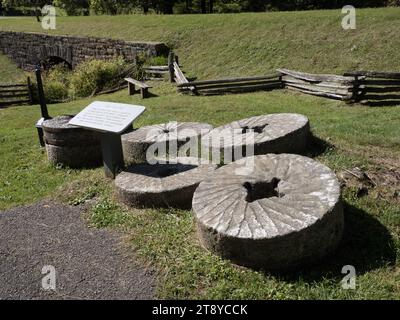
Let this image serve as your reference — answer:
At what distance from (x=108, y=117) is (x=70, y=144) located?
5.43 feet

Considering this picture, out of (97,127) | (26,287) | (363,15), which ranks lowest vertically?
(26,287)

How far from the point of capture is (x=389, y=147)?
268 inches

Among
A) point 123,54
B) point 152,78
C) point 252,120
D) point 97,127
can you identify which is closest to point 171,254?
point 97,127

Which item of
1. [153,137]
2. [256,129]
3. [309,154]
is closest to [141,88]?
[153,137]

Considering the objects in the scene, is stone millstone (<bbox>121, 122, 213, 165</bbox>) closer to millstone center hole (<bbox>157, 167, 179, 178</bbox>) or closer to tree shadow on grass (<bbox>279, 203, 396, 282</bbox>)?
millstone center hole (<bbox>157, 167, 179, 178</bbox>)

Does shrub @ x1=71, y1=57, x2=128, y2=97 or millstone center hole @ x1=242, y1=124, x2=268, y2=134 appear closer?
millstone center hole @ x1=242, y1=124, x2=268, y2=134

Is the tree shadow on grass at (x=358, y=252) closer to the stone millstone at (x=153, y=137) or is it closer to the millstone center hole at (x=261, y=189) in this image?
the millstone center hole at (x=261, y=189)

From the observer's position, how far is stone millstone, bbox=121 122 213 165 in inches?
281

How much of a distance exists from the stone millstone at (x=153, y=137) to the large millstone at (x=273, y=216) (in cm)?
208

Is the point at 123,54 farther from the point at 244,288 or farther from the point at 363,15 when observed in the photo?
the point at 244,288

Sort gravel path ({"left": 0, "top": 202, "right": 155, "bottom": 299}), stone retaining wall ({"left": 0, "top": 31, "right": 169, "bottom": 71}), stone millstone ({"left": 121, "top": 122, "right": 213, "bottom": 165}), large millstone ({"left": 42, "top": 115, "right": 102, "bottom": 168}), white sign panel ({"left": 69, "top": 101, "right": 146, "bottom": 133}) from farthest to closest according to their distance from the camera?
1. stone retaining wall ({"left": 0, "top": 31, "right": 169, "bottom": 71})
2. large millstone ({"left": 42, "top": 115, "right": 102, "bottom": 168})
3. stone millstone ({"left": 121, "top": 122, "right": 213, "bottom": 165})
4. white sign panel ({"left": 69, "top": 101, "right": 146, "bottom": 133})
5. gravel path ({"left": 0, "top": 202, "right": 155, "bottom": 299})

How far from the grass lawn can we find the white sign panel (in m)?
1.01

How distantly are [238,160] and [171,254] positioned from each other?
1.64 meters

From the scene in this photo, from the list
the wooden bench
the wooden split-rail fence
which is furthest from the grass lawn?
the wooden split-rail fence
